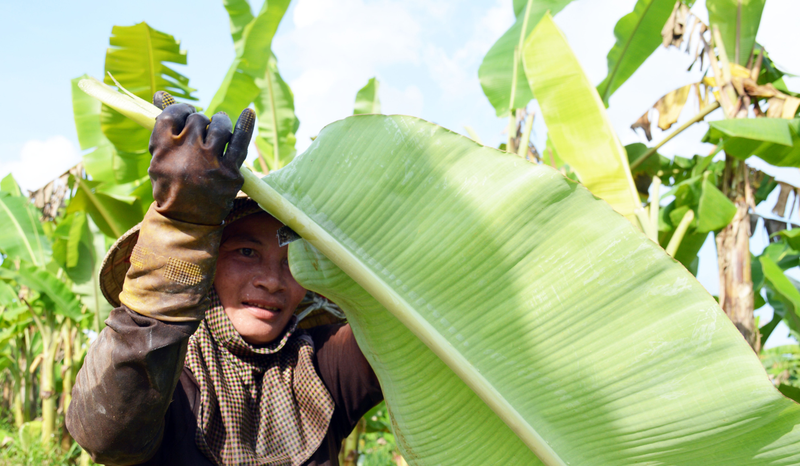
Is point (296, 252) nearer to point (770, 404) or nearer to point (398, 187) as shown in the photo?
point (398, 187)

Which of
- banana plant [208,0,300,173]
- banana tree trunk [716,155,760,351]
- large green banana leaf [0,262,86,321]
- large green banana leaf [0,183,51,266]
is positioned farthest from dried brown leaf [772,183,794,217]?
large green banana leaf [0,183,51,266]

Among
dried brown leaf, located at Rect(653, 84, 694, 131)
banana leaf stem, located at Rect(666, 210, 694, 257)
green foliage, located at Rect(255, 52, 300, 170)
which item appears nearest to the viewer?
banana leaf stem, located at Rect(666, 210, 694, 257)

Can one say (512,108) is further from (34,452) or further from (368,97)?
(34,452)

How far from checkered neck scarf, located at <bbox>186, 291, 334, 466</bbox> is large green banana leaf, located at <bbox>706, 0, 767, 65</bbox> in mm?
3058

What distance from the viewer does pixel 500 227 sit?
723 mm

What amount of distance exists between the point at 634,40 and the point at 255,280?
2596mm

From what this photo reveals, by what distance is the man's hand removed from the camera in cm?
73

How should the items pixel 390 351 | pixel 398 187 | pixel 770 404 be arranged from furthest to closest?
pixel 390 351, pixel 398 187, pixel 770 404

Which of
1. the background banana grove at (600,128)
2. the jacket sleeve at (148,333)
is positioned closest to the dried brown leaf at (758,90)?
the background banana grove at (600,128)

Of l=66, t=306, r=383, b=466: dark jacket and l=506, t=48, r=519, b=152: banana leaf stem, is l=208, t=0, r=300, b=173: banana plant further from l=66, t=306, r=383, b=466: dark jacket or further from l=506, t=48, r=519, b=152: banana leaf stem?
l=66, t=306, r=383, b=466: dark jacket

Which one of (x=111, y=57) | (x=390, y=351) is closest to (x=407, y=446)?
(x=390, y=351)

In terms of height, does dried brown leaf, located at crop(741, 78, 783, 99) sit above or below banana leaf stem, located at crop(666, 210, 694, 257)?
above

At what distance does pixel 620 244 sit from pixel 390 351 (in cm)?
42

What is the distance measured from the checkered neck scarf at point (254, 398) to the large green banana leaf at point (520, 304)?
0.45 meters
